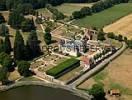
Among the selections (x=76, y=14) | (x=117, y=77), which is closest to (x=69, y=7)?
(x=76, y=14)

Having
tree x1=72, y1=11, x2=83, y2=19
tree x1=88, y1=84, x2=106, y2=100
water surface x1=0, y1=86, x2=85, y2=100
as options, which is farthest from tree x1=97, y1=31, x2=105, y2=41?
tree x1=88, y1=84, x2=106, y2=100

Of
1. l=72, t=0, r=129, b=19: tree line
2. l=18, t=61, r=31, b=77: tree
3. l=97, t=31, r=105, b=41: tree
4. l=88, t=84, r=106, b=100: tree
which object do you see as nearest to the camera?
l=88, t=84, r=106, b=100: tree

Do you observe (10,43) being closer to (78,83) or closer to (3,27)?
(3,27)

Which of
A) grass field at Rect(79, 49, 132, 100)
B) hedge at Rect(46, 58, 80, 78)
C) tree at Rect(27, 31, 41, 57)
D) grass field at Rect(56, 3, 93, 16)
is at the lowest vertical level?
grass field at Rect(79, 49, 132, 100)

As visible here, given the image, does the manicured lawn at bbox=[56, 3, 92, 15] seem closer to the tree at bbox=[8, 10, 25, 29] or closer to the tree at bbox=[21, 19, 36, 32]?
the tree at bbox=[8, 10, 25, 29]

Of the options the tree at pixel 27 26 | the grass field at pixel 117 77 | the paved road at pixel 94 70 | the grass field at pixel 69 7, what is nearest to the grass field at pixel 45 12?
the grass field at pixel 69 7

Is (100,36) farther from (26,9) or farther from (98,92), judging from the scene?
(98,92)

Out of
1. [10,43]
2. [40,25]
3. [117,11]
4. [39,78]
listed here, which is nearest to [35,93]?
[39,78]
